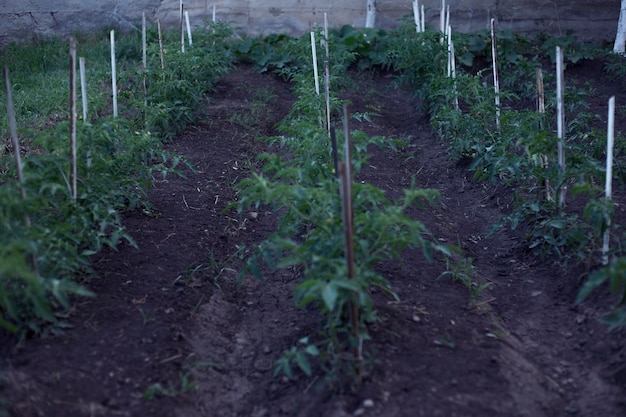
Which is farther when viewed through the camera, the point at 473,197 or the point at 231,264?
the point at 473,197

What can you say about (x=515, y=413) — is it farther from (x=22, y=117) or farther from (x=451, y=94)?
(x=22, y=117)

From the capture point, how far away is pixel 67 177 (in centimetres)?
373

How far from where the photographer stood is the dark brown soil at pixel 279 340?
2.93 meters

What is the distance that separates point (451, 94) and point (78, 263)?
147 inches

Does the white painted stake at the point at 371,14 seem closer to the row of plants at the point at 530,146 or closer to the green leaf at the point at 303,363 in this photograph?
the row of plants at the point at 530,146

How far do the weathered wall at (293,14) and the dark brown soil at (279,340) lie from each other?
5132 mm

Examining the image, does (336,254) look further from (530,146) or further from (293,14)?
(293,14)

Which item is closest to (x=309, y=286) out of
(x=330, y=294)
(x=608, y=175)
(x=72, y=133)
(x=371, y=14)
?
(x=330, y=294)

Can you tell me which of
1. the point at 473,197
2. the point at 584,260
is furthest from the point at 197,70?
the point at 584,260

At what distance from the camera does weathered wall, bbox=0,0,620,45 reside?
30.5ft

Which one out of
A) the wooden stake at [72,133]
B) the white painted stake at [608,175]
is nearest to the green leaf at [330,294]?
the wooden stake at [72,133]

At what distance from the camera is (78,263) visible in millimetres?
3650

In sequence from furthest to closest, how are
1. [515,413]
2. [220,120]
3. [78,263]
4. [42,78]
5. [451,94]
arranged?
[42,78], [220,120], [451,94], [78,263], [515,413]

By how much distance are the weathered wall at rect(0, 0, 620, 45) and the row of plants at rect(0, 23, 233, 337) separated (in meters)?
2.14
